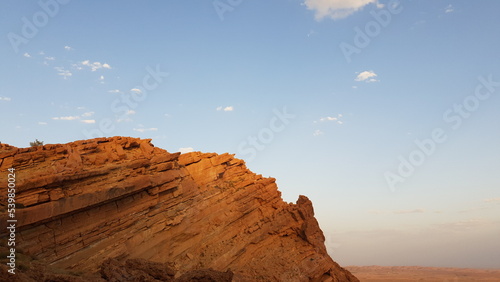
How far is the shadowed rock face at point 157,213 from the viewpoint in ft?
68.1

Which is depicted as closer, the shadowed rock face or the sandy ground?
the shadowed rock face

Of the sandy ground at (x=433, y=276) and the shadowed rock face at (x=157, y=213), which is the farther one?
the sandy ground at (x=433, y=276)

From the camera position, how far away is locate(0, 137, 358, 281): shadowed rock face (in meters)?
20.8

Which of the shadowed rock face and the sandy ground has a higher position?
the shadowed rock face

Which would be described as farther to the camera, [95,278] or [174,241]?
[174,241]

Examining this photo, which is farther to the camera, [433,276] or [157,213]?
[433,276]

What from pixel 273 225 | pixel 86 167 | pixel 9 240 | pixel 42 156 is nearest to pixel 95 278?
pixel 9 240

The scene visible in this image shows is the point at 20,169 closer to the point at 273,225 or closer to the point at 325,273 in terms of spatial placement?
the point at 273,225

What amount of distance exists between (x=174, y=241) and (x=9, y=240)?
961cm

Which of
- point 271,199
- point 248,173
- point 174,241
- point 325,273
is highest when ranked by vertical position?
point 248,173

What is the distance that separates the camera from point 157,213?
25281mm

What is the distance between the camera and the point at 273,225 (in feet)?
102

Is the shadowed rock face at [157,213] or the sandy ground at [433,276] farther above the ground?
the shadowed rock face at [157,213]

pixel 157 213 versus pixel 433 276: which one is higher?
pixel 157 213
